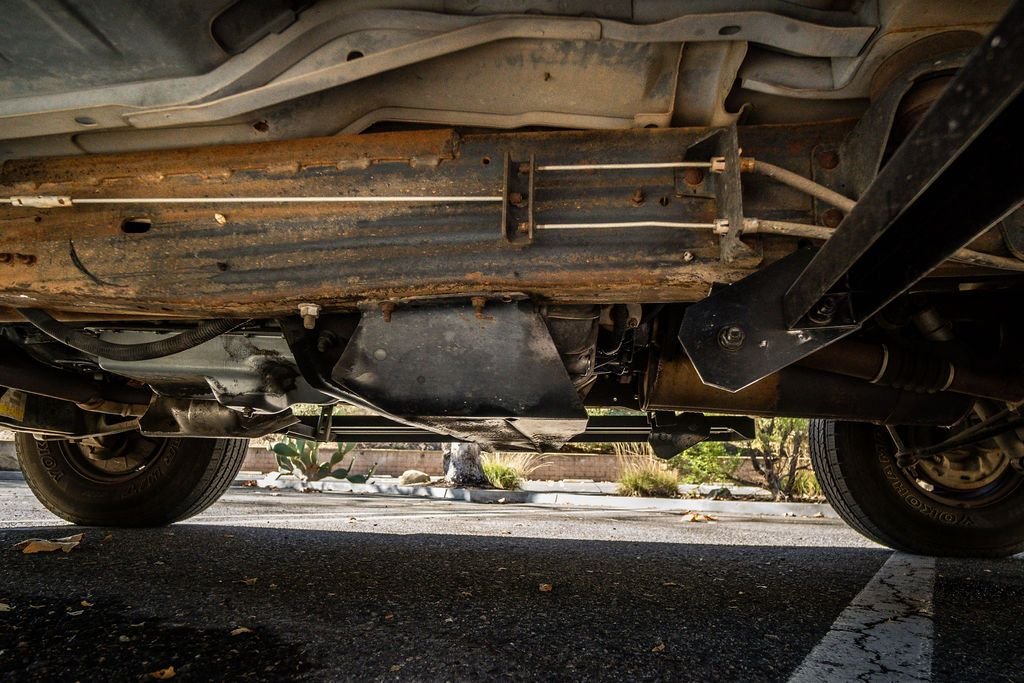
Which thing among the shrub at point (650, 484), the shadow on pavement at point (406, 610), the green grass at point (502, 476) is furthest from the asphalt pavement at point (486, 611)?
the green grass at point (502, 476)

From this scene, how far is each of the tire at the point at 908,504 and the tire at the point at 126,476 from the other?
107 inches

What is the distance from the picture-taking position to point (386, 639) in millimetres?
1378

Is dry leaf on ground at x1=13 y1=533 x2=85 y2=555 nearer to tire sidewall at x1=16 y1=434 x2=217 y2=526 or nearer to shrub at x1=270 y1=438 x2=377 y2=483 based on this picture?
tire sidewall at x1=16 y1=434 x2=217 y2=526

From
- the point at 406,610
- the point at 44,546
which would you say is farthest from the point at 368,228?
the point at 44,546

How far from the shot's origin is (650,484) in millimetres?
7523

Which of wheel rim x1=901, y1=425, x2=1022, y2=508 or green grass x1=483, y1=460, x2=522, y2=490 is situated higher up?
wheel rim x1=901, y1=425, x2=1022, y2=508

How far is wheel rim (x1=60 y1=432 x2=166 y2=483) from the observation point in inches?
116

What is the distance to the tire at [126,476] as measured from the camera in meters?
2.89

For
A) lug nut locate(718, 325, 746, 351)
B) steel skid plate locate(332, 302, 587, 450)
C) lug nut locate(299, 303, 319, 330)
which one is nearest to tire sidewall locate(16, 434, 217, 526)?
lug nut locate(299, 303, 319, 330)

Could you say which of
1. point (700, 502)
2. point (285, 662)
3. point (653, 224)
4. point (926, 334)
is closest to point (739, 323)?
point (653, 224)

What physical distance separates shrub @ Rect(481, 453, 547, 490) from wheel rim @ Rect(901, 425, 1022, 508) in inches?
224

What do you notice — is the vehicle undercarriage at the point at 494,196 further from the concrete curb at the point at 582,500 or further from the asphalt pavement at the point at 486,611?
the concrete curb at the point at 582,500

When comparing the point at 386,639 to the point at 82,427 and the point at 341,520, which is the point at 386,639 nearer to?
the point at 82,427

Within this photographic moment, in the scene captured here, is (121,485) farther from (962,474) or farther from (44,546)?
(962,474)
